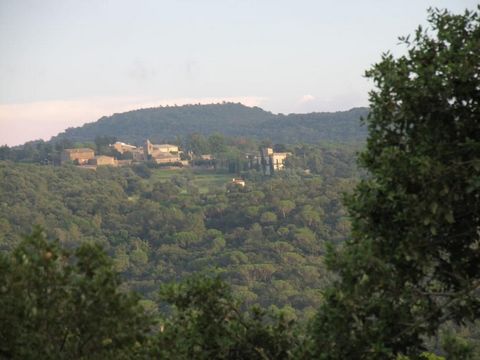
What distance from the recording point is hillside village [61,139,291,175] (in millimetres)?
135250

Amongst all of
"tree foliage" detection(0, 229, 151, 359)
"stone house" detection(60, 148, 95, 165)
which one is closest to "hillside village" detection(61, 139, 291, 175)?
"stone house" detection(60, 148, 95, 165)

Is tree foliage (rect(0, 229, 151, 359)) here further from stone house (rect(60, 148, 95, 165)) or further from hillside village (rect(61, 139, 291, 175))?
stone house (rect(60, 148, 95, 165))

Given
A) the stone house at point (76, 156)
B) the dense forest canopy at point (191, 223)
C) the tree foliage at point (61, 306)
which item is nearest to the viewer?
the tree foliage at point (61, 306)

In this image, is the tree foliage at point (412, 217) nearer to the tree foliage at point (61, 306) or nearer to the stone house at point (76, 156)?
the tree foliage at point (61, 306)

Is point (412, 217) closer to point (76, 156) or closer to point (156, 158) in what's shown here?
point (76, 156)

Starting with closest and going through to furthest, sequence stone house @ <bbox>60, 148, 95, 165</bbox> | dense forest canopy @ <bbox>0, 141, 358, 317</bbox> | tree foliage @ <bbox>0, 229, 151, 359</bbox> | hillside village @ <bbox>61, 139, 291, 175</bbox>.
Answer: tree foliage @ <bbox>0, 229, 151, 359</bbox> → dense forest canopy @ <bbox>0, 141, 358, 317</bbox> → hillside village @ <bbox>61, 139, 291, 175</bbox> → stone house @ <bbox>60, 148, 95, 165</bbox>

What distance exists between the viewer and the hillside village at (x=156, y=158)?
13525 cm

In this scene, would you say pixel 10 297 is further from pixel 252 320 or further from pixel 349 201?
pixel 349 201

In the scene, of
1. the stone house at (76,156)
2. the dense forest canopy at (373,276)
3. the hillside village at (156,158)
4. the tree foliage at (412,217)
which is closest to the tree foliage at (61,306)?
the dense forest canopy at (373,276)

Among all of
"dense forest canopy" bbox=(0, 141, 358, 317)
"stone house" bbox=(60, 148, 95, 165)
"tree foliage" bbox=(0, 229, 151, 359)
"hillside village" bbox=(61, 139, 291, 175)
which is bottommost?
"dense forest canopy" bbox=(0, 141, 358, 317)

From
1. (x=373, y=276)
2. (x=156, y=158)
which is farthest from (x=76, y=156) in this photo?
(x=373, y=276)

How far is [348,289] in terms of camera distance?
836cm

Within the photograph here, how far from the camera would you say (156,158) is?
14538 cm

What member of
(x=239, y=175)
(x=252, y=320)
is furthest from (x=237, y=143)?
(x=252, y=320)
